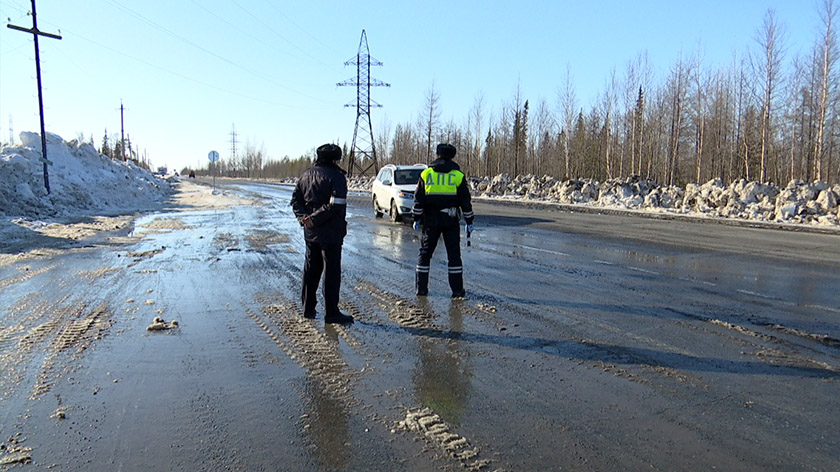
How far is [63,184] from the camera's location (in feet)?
73.8

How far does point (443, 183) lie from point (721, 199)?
20449mm

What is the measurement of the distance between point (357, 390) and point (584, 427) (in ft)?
Answer: 5.22

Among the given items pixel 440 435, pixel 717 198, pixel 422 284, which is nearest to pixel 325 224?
pixel 422 284

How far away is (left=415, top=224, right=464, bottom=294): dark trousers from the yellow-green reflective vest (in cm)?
46

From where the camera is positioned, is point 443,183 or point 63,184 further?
point 63,184

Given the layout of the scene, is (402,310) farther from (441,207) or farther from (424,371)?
(424,371)

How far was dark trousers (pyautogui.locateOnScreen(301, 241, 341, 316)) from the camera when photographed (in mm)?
5672

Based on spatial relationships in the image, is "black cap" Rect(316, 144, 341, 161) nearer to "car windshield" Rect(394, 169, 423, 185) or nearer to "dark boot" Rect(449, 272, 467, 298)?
"dark boot" Rect(449, 272, 467, 298)

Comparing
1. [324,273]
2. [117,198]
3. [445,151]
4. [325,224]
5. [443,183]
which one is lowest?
[324,273]

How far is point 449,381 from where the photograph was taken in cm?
403

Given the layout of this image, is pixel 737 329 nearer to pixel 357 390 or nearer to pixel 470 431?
pixel 470 431

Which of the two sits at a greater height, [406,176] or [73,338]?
[406,176]

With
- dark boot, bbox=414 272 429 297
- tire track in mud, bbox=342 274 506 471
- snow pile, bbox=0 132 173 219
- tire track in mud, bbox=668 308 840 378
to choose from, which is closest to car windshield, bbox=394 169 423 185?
dark boot, bbox=414 272 429 297

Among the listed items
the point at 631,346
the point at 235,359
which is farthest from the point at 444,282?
the point at 235,359
